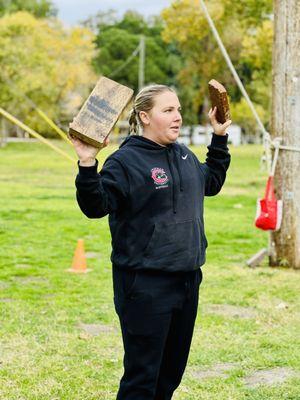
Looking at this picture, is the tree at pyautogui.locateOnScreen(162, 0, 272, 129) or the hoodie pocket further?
the tree at pyautogui.locateOnScreen(162, 0, 272, 129)

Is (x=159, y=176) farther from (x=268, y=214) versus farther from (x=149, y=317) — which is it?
(x=268, y=214)

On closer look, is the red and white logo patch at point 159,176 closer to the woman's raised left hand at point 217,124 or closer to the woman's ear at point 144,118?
the woman's ear at point 144,118

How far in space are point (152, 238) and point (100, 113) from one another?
0.58 metres

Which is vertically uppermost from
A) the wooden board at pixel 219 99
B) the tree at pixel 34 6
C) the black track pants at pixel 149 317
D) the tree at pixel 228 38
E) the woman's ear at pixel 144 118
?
the tree at pixel 34 6

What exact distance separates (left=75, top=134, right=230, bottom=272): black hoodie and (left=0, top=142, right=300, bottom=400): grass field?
1413mm

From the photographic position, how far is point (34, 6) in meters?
72.3

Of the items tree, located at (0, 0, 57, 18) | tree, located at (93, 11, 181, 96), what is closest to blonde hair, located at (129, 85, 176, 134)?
tree, located at (0, 0, 57, 18)

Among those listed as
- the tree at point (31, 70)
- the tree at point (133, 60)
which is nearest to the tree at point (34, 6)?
the tree at point (133, 60)

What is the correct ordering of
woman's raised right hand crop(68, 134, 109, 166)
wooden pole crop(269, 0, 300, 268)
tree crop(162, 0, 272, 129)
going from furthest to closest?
tree crop(162, 0, 272, 129)
wooden pole crop(269, 0, 300, 268)
woman's raised right hand crop(68, 134, 109, 166)

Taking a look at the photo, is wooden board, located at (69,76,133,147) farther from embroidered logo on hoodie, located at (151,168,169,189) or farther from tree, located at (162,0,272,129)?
tree, located at (162,0,272,129)

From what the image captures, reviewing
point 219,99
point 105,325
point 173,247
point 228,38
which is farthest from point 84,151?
point 228,38

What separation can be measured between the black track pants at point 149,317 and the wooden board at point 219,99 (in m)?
0.83

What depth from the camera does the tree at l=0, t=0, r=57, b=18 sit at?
64.2 metres

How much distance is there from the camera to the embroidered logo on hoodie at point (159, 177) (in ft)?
10.9
